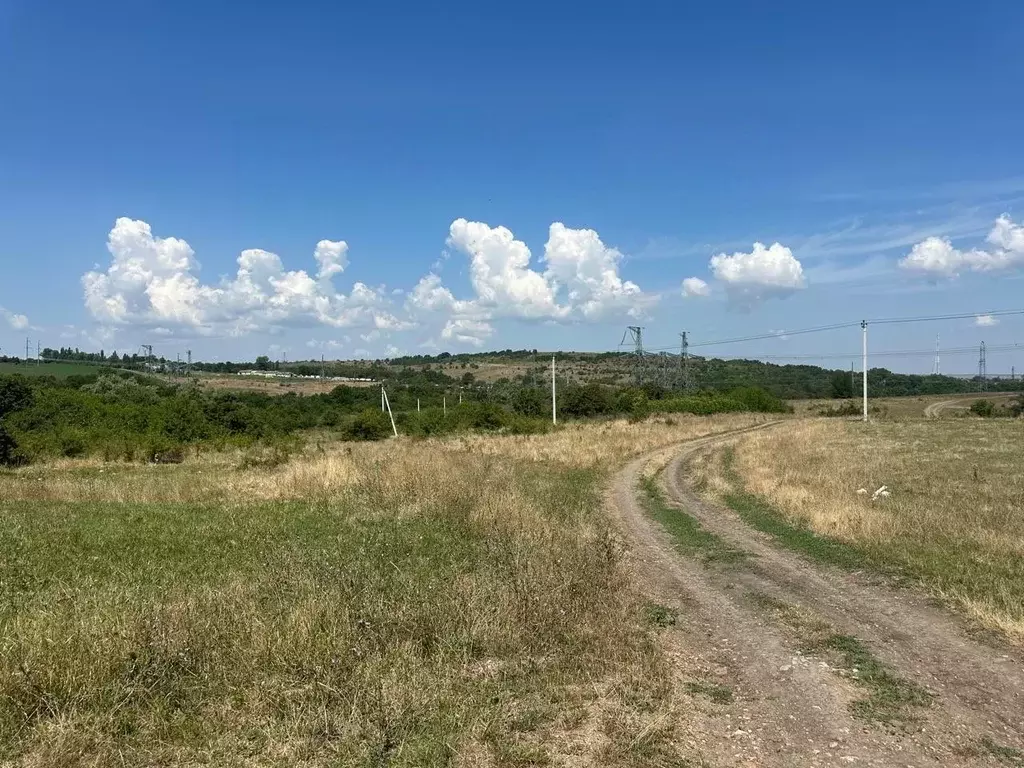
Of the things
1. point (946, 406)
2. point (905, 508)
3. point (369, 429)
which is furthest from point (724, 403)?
point (905, 508)

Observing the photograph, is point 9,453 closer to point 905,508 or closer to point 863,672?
point 905,508

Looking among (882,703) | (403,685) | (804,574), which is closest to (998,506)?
(804,574)

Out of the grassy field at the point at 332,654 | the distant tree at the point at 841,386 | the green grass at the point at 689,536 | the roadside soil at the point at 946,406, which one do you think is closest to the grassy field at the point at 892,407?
the roadside soil at the point at 946,406

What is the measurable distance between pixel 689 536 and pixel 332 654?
32.3ft

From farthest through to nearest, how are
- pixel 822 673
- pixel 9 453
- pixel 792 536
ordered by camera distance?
pixel 9 453, pixel 792 536, pixel 822 673

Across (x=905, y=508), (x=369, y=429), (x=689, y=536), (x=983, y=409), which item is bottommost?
(x=369, y=429)

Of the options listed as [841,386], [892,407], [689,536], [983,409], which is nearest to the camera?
[689,536]

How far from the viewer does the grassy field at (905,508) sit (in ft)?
32.0

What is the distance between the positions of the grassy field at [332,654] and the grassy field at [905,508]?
4.75 metres

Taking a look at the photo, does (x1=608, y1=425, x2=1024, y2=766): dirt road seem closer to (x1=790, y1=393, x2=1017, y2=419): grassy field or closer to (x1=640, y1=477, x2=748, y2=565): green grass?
(x1=640, y1=477, x2=748, y2=565): green grass

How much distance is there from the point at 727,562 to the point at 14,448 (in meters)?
44.3

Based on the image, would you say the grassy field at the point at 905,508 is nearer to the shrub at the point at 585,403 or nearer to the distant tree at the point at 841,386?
the shrub at the point at 585,403

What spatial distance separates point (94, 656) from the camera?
17.7 ft

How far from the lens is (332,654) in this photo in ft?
19.1
